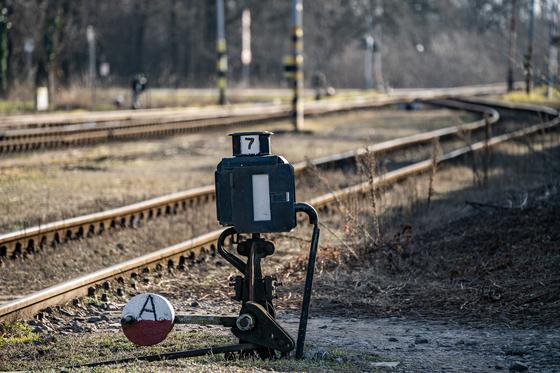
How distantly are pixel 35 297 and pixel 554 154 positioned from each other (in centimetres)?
1176

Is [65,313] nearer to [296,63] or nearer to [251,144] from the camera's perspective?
[251,144]

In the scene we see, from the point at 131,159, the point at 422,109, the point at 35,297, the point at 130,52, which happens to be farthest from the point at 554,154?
the point at 130,52

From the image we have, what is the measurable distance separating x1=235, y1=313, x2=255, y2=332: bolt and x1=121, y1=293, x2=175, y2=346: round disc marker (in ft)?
1.24

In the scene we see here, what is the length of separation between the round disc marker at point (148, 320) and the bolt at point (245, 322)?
1.24 feet

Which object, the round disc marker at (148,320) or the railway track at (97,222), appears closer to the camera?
the round disc marker at (148,320)

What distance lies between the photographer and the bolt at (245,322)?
6.45m

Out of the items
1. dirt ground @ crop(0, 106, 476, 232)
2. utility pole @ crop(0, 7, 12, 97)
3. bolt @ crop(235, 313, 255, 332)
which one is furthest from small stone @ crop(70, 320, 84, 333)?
utility pole @ crop(0, 7, 12, 97)

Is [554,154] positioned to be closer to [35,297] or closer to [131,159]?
[131,159]

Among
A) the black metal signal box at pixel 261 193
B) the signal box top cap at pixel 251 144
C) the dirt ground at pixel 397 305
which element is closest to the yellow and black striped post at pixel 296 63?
the dirt ground at pixel 397 305

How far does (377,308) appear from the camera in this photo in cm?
847

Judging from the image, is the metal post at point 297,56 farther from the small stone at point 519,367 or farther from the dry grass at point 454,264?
the small stone at point 519,367

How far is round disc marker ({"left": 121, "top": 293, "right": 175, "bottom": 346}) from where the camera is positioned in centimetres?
634

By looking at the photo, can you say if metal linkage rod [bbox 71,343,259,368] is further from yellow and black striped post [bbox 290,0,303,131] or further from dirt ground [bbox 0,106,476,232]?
yellow and black striped post [bbox 290,0,303,131]

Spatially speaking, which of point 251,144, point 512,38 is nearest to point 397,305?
point 251,144
